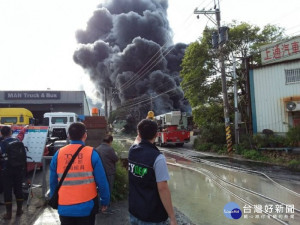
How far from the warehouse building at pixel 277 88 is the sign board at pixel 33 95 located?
20.4 m

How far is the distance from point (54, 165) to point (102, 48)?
5361 centimetres

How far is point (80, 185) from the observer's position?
8.54 ft

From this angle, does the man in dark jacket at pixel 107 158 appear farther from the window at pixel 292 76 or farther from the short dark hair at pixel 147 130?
the window at pixel 292 76

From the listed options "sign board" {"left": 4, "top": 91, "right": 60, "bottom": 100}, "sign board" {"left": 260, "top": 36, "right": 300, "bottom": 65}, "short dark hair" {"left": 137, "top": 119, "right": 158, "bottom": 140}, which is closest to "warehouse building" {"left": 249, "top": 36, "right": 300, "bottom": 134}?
"sign board" {"left": 260, "top": 36, "right": 300, "bottom": 65}

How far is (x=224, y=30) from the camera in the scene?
14.9 meters

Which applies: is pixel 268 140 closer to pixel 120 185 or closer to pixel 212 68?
pixel 212 68

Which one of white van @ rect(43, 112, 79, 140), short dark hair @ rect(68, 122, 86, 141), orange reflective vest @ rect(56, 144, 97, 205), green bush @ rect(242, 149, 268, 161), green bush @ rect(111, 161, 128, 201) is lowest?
green bush @ rect(242, 149, 268, 161)

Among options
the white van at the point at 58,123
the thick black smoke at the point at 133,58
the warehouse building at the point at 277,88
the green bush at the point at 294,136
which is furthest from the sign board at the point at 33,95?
the green bush at the point at 294,136

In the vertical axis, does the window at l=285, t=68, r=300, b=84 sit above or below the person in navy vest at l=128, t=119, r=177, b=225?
above

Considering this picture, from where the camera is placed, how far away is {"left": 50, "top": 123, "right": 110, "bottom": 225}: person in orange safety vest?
8.43ft

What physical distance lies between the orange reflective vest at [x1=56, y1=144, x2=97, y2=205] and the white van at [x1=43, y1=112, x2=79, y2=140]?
44.4 feet

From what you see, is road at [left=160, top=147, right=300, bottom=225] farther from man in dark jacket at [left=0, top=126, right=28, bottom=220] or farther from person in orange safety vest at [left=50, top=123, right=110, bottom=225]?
man in dark jacket at [left=0, top=126, right=28, bottom=220]

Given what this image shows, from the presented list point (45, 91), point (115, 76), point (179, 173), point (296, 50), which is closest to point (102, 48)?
point (115, 76)

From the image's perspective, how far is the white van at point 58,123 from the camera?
Result: 1555cm
